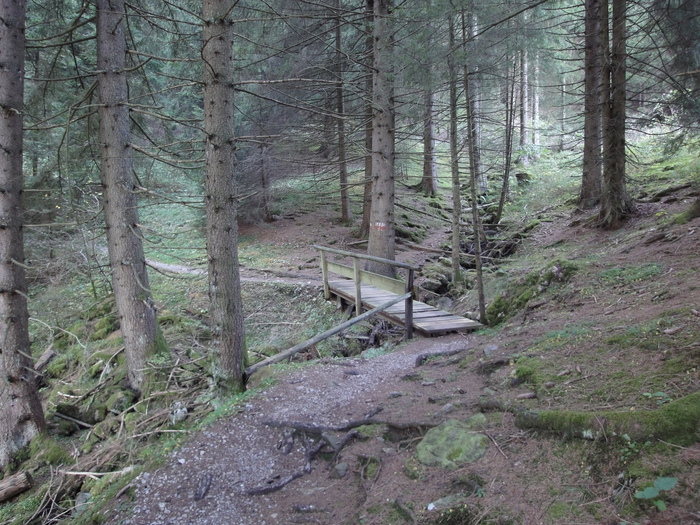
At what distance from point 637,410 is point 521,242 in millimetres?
11189

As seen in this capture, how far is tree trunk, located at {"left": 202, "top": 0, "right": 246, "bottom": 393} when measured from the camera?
16.6 ft

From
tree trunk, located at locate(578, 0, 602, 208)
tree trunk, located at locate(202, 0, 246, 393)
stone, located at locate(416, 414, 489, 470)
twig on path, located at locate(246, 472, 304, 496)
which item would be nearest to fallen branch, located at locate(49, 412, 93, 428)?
tree trunk, located at locate(202, 0, 246, 393)

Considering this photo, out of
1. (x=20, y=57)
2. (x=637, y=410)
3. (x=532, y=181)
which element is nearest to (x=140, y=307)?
(x=20, y=57)

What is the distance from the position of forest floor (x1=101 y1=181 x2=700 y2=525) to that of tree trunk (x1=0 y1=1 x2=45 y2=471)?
11.0 feet

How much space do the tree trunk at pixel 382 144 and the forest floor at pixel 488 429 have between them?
401 centimetres

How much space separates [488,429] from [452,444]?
33cm

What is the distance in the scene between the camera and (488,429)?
3.62 meters

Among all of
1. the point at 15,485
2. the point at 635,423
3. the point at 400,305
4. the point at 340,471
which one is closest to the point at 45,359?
the point at 15,485

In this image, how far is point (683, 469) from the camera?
233 centimetres

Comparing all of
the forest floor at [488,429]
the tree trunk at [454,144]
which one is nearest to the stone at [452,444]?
the forest floor at [488,429]

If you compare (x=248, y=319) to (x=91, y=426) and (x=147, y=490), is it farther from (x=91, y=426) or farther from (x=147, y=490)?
(x=147, y=490)

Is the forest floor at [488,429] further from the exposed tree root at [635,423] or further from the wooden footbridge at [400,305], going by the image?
the wooden footbridge at [400,305]

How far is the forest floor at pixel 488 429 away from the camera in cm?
264

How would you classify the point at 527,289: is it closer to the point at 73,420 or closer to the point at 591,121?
the point at 591,121
